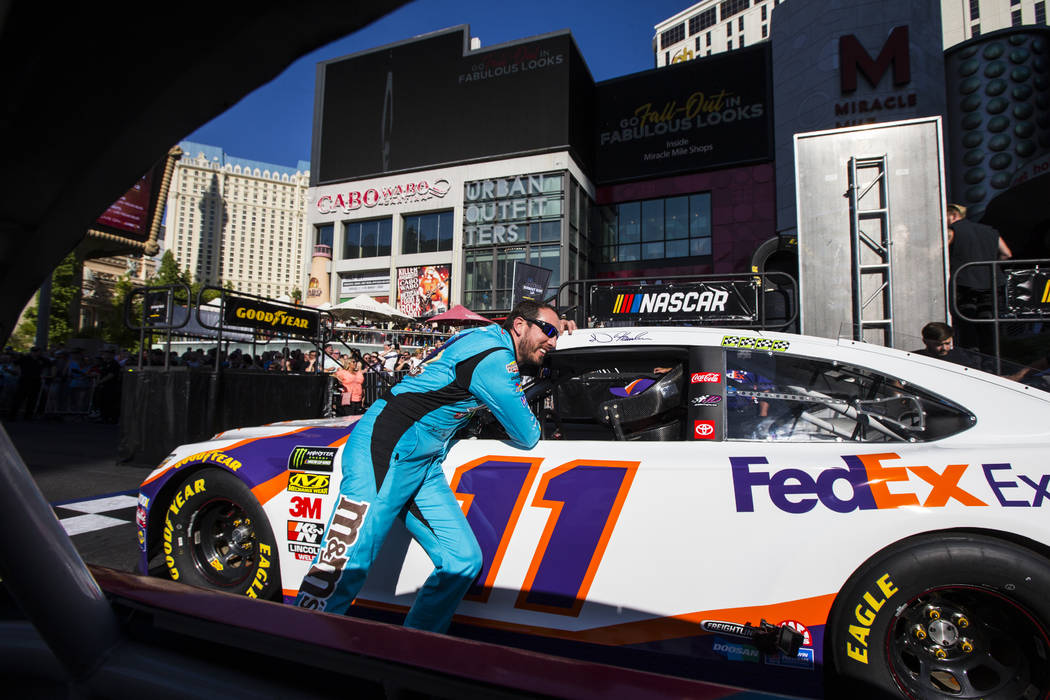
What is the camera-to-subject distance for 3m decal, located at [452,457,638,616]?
2.11m

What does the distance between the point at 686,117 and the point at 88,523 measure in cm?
2937

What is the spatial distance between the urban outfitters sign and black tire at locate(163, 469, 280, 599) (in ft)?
83.3

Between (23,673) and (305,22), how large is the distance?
1.17 meters

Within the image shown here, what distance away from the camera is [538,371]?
2.95 meters

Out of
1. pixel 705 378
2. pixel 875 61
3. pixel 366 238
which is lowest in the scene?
pixel 705 378

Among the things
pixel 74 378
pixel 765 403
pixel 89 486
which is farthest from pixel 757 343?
pixel 74 378

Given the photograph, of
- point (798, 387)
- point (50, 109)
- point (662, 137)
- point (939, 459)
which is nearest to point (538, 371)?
point (798, 387)

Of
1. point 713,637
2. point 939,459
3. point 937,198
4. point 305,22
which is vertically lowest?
point 713,637

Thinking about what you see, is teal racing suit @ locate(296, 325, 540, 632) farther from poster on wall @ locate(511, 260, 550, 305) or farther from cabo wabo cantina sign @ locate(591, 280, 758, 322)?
poster on wall @ locate(511, 260, 550, 305)

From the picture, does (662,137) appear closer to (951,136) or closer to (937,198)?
(951,136)

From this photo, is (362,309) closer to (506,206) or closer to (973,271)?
Answer: (506,206)

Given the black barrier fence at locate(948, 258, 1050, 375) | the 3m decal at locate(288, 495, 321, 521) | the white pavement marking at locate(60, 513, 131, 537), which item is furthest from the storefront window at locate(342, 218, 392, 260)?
the 3m decal at locate(288, 495, 321, 521)

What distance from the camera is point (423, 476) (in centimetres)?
234

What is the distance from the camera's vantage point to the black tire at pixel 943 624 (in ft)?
5.85
